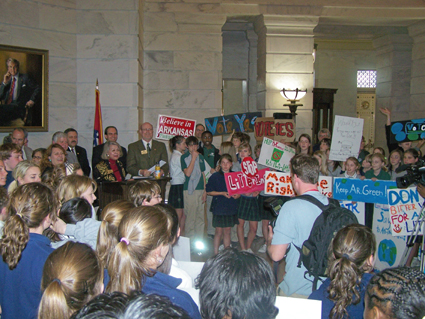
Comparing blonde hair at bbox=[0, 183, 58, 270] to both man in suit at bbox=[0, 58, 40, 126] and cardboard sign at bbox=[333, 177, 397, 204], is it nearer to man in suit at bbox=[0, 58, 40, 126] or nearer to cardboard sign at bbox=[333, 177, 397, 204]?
cardboard sign at bbox=[333, 177, 397, 204]

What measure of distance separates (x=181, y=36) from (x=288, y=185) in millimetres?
5004

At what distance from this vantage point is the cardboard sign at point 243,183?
5.99m

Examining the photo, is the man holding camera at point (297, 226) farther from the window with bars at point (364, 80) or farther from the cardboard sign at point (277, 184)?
the window with bars at point (364, 80)

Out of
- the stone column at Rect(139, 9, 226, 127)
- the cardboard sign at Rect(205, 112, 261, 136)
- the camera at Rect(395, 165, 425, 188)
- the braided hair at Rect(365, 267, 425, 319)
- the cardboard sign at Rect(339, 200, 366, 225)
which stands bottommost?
the cardboard sign at Rect(339, 200, 366, 225)

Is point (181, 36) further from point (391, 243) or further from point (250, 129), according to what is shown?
point (391, 243)

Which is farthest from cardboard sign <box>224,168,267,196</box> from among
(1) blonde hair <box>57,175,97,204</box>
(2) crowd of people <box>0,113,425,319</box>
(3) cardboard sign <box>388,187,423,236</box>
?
(1) blonde hair <box>57,175,97,204</box>

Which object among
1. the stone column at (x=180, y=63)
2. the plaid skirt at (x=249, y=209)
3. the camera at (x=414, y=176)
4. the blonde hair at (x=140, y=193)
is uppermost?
the stone column at (x=180, y=63)

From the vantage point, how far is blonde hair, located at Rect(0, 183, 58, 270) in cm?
201

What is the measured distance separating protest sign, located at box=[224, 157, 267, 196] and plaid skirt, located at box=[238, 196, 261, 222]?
0.16m

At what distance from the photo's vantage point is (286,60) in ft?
31.2

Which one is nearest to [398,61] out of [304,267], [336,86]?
[336,86]

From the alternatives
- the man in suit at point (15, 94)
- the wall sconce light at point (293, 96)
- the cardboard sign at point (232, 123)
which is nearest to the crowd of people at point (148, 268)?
the man in suit at point (15, 94)

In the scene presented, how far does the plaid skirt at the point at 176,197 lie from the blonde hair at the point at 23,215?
Result: 4.16m

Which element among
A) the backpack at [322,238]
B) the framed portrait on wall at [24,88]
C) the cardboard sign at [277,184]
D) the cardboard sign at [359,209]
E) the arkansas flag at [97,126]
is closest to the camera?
the backpack at [322,238]
